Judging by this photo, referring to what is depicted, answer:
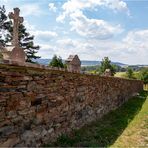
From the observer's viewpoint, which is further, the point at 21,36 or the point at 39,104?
the point at 21,36

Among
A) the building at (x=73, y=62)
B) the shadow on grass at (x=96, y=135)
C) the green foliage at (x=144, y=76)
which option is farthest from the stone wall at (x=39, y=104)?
the green foliage at (x=144, y=76)

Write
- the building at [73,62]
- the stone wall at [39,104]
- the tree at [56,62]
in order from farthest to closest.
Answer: the tree at [56,62] < the building at [73,62] < the stone wall at [39,104]

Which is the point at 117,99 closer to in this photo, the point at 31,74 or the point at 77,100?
the point at 77,100

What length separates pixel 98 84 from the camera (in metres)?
11.3

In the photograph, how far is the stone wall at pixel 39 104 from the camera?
197 inches

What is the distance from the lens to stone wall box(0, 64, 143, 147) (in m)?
5.00

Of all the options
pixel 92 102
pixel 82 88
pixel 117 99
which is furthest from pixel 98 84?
pixel 117 99

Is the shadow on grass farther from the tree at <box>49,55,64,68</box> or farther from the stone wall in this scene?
the tree at <box>49,55,64,68</box>

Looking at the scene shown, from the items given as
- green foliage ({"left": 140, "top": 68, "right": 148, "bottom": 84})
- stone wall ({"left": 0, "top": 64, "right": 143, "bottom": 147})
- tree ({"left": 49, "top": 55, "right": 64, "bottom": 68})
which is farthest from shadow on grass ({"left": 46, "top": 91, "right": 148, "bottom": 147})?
green foliage ({"left": 140, "top": 68, "right": 148, "bottom": 84})

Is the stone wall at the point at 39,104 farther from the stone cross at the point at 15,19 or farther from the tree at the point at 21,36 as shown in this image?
the tree at the point at 21,36

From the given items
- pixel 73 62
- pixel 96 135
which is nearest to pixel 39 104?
pixel 96 135

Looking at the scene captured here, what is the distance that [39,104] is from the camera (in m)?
6.17

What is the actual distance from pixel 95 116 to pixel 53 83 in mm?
4408

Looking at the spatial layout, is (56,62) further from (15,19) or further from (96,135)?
(96,135)
